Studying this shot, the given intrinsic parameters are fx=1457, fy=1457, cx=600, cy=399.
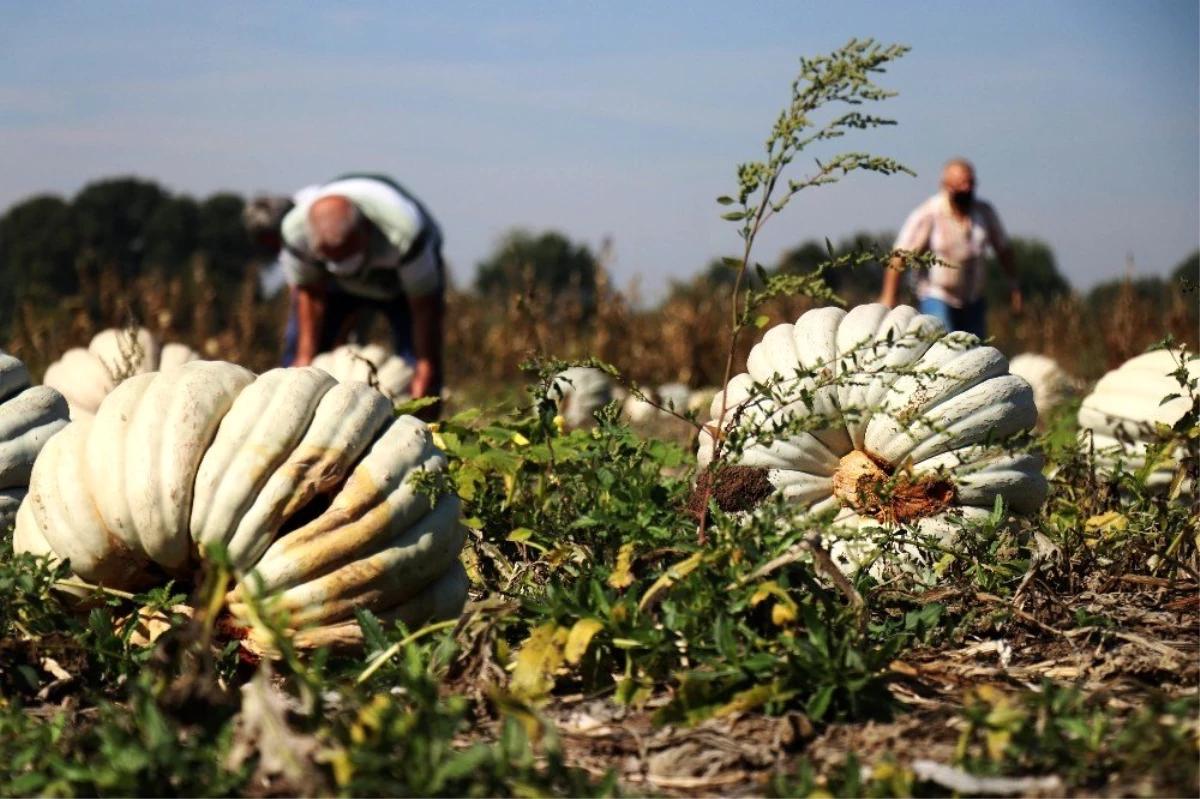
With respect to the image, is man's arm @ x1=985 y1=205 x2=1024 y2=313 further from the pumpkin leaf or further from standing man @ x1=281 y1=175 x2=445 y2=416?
the pumpkin leaf

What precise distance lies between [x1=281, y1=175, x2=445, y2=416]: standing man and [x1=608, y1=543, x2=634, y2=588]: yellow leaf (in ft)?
17.7

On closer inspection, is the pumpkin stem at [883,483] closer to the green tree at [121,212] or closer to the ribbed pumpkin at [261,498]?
the ribbed pumpkin at [261,498]

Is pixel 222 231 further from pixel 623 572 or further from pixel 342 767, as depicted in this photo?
pixel 342 767

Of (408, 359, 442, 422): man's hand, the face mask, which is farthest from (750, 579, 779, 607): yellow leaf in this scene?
the face mask

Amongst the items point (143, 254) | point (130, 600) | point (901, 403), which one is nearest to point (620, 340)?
point (901, 403)

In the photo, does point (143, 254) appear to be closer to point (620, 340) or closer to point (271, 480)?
point (620, 340)

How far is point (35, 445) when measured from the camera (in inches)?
159

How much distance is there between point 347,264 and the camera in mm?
8445

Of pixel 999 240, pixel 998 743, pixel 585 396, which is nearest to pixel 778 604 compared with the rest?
pixel 998 743

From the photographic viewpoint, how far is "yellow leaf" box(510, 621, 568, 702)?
8.64ft

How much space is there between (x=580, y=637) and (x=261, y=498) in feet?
2.41

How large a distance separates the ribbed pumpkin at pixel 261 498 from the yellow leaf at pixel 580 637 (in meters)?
0.49

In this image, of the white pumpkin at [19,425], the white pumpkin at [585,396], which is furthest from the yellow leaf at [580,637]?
the white pumpkin at [585,396]

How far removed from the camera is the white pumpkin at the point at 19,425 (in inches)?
156
